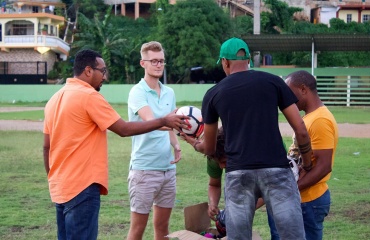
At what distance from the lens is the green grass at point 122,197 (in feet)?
30.4

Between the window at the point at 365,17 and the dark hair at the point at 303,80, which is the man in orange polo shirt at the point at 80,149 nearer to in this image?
the dark hair at the point at 303,80

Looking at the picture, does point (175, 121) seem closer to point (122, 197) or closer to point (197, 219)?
point (197, 219)

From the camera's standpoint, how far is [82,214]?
573cm

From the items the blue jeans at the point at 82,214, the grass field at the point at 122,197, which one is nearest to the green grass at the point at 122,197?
Answer: the grass field at the point at 122,197

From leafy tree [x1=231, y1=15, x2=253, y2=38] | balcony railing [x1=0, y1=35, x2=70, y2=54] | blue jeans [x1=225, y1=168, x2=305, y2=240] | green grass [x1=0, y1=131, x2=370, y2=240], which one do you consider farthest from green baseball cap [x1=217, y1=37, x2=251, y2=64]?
balcony railing [x1=0, y1=35, x2=70, y2=54]

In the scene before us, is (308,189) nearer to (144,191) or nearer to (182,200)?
(144,191)

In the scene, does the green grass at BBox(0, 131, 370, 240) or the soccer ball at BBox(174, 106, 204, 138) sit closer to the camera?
the soccer ball at BBox(174, 106, 204, 138)

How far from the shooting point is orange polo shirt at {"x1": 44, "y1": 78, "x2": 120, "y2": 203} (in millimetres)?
5707

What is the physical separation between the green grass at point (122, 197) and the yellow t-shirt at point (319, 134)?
9.90 ft

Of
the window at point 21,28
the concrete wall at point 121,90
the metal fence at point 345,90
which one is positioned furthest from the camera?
the window at point 21,28

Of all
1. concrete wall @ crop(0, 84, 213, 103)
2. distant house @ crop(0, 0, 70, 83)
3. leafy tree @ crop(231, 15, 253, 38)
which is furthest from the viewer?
distant house @ crop(0, 0, 70, 83)

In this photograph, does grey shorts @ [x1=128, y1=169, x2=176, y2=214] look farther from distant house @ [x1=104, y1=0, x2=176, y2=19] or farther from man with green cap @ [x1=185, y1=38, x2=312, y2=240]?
distant house @ [x1=104, y1=0, x2=176, y2=19]

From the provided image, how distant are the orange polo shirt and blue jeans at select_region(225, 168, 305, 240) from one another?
1.08m

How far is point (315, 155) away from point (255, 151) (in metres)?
0.91
